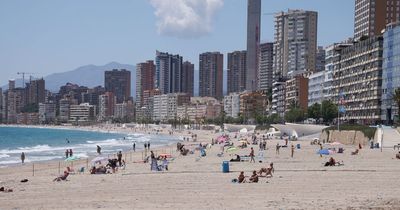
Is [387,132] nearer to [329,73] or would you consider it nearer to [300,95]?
[329,73]

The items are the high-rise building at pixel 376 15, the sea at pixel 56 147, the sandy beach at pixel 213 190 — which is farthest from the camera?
the high-rise building at pixel 376 15

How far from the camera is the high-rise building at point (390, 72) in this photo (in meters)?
88.5

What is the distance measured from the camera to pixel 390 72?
91.4 meters

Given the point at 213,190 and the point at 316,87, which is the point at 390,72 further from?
the point at 213,190

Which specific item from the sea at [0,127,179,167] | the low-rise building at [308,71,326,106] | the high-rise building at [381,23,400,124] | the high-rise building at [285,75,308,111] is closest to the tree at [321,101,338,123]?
the high-rise building at [381,23,400,124]

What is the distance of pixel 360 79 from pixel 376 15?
3681 cm

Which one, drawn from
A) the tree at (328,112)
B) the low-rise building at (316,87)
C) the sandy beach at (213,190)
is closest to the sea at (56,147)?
the sandy beach at (213,190)

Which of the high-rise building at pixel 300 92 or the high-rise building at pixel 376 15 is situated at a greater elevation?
the high-rise building at pixel 376 15

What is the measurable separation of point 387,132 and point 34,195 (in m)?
43.0

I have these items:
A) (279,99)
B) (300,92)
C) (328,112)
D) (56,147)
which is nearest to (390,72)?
(328,112)

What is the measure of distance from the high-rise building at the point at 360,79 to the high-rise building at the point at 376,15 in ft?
72.8

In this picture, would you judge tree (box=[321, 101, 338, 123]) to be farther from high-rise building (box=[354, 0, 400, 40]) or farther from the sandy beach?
the sandy beach

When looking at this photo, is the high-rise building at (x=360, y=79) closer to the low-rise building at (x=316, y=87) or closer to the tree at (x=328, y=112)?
the tree at (x=328, y=112)

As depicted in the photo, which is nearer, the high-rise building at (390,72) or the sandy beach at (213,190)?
the sandy beach at (213,190)
